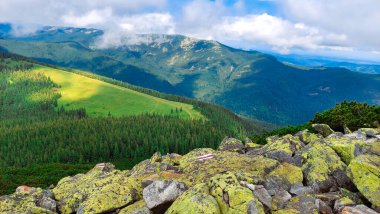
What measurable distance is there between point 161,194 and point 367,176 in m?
18.6

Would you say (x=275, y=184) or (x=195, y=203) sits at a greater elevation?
Answer: (x=195, y=203)

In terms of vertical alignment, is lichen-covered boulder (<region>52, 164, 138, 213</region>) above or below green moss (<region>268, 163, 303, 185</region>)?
below

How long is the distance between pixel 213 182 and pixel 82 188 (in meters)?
16.4

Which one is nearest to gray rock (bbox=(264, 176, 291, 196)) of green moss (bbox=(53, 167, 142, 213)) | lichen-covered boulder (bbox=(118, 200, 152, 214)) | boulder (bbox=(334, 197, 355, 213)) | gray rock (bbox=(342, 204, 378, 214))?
boulder (bbox=(334, 197, 355, 213))

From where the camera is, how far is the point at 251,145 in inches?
1946

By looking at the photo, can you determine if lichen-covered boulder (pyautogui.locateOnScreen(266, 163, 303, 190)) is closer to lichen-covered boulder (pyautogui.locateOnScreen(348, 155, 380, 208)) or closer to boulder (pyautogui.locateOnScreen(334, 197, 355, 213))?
lichen-covered boulder (pyautogui.locateOnScreen(348, 155, 380, 208))

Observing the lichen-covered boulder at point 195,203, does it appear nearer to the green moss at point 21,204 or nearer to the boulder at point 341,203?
the boulder at point 341,203

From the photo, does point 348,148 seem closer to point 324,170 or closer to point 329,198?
point 324,170

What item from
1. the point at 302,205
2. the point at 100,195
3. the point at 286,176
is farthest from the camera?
the point at 286,176

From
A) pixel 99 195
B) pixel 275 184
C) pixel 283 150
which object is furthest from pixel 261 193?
pixel 99 195

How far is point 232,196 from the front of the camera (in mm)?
25547

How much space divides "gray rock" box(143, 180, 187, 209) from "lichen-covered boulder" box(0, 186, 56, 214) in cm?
1094

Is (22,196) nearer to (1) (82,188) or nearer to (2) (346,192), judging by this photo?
(1) (82,188)

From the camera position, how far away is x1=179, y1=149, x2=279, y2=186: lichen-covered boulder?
3253 cm
